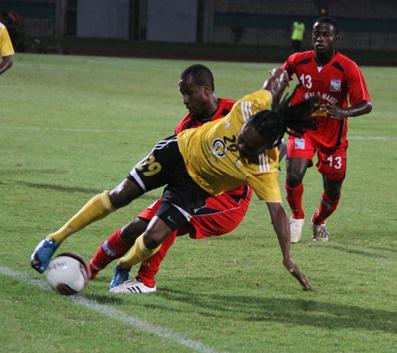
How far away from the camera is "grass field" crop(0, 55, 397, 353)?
7199 millimetres

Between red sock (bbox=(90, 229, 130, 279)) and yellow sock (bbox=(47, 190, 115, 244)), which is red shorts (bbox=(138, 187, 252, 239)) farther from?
yellow sock (bbox=(47, 190, 115, 244))

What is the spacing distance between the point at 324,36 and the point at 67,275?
4.40 metres

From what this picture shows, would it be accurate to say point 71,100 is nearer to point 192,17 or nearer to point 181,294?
point 181,294

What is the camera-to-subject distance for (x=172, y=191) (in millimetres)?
8289

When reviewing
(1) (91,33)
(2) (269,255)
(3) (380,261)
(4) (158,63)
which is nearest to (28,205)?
(2) (269,255)

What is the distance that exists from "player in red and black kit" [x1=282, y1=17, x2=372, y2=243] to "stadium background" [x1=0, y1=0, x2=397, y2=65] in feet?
151

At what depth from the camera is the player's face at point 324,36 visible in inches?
434

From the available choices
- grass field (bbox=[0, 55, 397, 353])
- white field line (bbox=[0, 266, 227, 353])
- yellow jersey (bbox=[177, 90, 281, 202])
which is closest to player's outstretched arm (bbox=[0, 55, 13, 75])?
grass field (bbox=[0, 55, 397, 353])

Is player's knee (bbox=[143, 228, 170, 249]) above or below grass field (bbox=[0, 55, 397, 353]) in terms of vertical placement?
above

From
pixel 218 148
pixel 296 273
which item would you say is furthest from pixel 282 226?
pixel 218 148

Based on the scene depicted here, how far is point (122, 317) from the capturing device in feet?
25.0

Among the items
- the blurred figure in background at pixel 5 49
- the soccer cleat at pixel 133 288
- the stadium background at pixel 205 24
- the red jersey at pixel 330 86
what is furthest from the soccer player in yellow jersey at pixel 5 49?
the stadium background at pixel 205 24

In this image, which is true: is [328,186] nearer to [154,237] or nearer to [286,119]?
[286,119]

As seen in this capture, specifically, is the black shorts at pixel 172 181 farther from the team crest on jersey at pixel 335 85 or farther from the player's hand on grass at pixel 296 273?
the team crest on jersey at pixel 335 85
